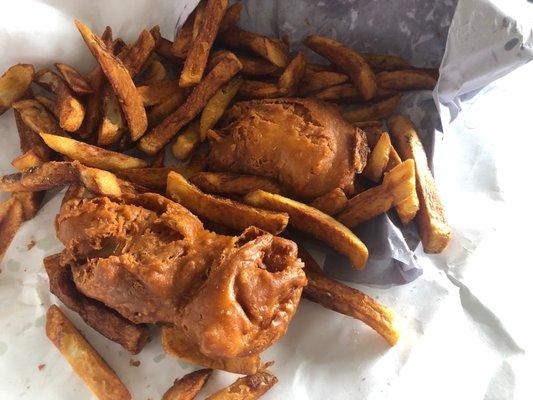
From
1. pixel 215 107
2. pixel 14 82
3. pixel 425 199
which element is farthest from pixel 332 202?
pixel 14 82

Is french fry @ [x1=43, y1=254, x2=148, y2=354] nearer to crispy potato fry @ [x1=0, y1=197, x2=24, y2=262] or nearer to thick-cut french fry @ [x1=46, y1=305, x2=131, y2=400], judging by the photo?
thick-cut french fry @ [x1=46, y1=305, x2=131, y2=400]

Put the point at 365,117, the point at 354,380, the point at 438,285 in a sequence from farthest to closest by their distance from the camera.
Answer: the point at 365,117
the point at 438,285
the point at 354,380

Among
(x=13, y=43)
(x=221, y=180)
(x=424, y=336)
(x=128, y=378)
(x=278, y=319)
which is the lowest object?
(x=128, y=378)

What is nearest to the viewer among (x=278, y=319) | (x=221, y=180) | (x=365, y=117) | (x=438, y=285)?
Answer: (x=278, y=319)

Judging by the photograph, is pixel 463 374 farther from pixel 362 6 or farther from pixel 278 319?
pixel 362 6

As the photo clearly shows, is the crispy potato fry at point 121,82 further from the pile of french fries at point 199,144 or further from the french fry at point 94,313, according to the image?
the french fry at point 94,313

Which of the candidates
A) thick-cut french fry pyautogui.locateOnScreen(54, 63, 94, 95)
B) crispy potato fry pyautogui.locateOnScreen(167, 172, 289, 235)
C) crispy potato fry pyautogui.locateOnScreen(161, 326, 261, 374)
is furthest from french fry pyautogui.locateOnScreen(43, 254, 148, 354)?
thick-cut french fry pyautogui.locateOnScreen(54, 63, 94, 95)

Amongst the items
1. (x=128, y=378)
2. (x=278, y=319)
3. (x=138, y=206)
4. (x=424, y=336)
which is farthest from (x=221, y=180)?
(x=424, y=336)
